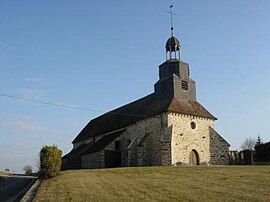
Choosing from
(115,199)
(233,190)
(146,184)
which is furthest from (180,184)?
(115,199)

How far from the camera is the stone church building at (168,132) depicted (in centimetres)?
3388

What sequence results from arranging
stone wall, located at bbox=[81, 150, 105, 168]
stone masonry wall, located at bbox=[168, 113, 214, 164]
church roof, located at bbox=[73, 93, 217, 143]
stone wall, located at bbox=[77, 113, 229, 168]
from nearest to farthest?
stone wall, located at bbox=[77, 113, 229, 168]
stone masonry wall, located at bbox=[168, 113, 214, 164]
church roof, located at bbox=[73, 93, 217, 143]
stone wall, located at bbox=[81, 150, 105, 168]

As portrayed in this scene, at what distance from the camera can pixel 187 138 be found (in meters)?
34.8

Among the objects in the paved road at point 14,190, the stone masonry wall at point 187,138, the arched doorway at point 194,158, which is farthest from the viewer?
the arched doorway at point 194,158

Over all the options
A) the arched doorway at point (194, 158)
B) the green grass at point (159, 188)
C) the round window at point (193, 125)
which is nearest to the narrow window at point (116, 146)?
the arched doorway at point (194, 158)

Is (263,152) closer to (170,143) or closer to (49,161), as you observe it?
(170,143)

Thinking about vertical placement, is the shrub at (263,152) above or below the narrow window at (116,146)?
below

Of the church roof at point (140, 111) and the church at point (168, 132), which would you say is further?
the church roof at point (140, 111)

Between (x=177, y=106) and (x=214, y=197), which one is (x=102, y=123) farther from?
(x=214, y=197)

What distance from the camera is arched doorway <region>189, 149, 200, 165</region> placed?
114 ft

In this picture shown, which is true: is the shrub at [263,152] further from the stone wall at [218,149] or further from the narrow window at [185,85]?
the narrow window at [185,85]

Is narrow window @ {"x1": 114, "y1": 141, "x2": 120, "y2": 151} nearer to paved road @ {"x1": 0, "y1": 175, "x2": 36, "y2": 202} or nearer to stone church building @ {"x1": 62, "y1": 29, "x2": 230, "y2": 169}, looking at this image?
stone church building @ {"x1": 62, "y1": 29, "x2": 230, "y2": 169}

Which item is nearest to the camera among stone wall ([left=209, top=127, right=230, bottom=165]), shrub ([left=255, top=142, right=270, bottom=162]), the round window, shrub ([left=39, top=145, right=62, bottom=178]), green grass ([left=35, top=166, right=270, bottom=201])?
green grass ([left=35, top=166, right=270, bottom=201])

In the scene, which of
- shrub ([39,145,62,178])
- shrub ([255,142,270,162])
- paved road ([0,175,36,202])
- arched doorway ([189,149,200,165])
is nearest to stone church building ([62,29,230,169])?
arched doorway ([189,149,200,165])
